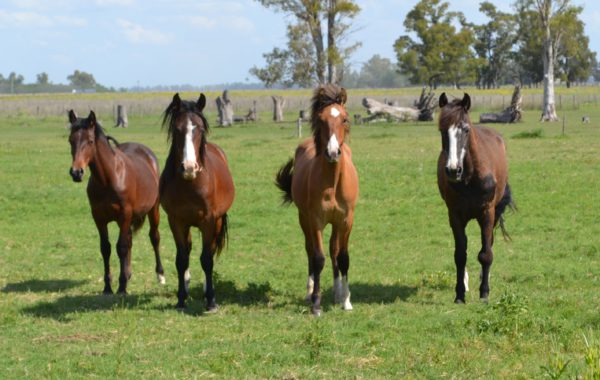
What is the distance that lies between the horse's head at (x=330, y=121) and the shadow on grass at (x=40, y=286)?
409cm

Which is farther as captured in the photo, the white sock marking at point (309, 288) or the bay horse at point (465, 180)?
the white sock marking at point (309, 288)

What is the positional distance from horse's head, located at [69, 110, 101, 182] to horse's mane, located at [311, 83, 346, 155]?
274 centimetres

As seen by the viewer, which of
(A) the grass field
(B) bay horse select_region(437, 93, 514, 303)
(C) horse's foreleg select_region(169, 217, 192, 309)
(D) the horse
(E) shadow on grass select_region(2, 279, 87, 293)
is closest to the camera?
(A) the grass field

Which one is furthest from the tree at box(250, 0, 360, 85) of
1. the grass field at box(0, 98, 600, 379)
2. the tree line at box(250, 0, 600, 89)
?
the grass field at box(0, 98, 600, 379)

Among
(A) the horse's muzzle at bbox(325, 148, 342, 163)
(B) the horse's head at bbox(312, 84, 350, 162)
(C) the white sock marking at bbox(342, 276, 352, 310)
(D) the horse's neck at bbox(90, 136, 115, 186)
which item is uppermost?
(B) the horse's head at bbox(312, 84, 350, 162)

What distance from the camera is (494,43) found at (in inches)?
4456

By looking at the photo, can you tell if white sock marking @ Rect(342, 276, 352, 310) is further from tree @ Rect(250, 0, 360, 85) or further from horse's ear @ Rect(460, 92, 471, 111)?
tree @ Rect(250, 0, 360, 85)

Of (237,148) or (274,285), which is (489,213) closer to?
(274,285)

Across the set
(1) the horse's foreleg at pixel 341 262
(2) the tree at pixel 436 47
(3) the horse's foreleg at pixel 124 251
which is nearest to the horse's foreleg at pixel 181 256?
(3) the horse's foreleg at pixel 124 251

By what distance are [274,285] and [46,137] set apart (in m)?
29.1

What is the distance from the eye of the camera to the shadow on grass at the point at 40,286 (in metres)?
10.9

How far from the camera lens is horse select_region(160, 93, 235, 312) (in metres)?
9.09

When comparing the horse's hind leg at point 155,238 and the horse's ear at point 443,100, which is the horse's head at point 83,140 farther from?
the horse's ear at point 443,100

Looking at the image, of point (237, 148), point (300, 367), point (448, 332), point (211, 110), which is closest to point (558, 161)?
point (237, 148)
